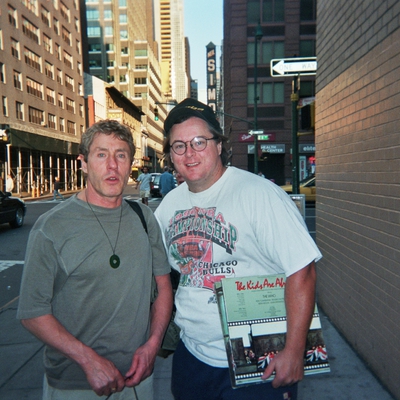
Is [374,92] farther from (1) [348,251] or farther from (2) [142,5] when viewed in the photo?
(2) [142,5]

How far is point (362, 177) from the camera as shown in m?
3.87

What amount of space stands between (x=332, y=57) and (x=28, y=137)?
118 ft

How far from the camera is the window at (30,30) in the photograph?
1471 inches

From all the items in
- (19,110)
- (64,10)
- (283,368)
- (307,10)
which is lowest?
(283,368)

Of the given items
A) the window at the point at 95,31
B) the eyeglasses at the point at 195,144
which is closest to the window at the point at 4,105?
the eyeglasses at the point at 195,144

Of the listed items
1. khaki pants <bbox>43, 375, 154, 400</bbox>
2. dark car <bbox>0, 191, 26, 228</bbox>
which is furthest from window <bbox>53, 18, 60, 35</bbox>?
khaki pants <bbox>43, 375, 154, 400</bbox>

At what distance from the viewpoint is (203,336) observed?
2125mm

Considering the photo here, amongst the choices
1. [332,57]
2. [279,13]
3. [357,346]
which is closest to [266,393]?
[357,346]

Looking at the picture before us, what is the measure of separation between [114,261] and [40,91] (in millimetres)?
43099

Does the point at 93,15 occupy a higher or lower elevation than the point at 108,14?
lower

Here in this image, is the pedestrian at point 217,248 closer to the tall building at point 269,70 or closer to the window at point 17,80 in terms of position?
the tall building at point 269,70

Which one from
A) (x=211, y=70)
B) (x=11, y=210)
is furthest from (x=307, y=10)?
(x=11, y=210)

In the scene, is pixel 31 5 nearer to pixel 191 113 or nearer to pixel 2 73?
pixel 2 73

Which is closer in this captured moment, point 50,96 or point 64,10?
point 50,96
